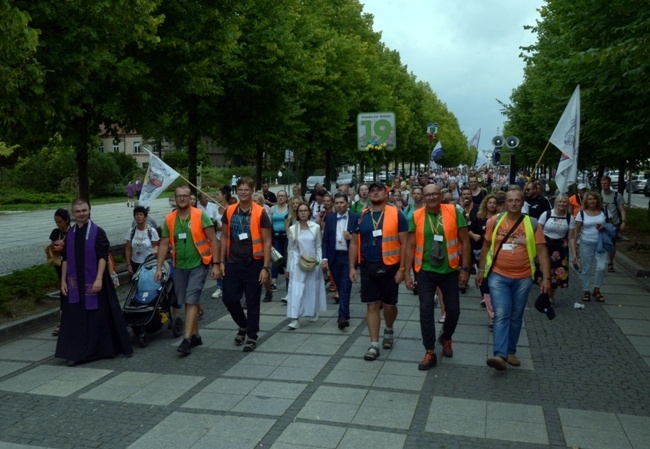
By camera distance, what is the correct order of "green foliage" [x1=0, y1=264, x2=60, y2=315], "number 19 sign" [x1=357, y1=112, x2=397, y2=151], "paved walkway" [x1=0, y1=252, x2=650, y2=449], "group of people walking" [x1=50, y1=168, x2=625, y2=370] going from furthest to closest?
"number 19 sign" [x1=357, y1=112, x2=397, y2=151] < "green foliage" [x1=0, y1=264, x2=60, y2=315] < "group of people walking" [x1=50, y1=168, x2=625, y2=370] < "paved walkway" [x1=0, y1=252, x2=650, y2=449]

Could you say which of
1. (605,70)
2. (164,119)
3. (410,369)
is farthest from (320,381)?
(164,119)

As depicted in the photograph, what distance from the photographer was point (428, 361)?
280 inches

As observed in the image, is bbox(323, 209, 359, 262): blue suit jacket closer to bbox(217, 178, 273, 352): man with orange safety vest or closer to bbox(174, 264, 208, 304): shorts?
bbox(217, 178, 273, 352): man with orange safety vest

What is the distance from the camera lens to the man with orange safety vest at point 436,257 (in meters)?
7.09

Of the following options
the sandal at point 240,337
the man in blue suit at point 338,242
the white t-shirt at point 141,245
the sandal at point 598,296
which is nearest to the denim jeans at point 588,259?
the sandal at point 598,296

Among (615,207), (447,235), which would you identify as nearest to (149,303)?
(447,235)

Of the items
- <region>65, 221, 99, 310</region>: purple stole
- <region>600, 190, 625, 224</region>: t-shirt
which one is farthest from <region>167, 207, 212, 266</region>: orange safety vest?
<region>600, 190, 625, 224</region>: t-shirt

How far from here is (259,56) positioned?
1692 cm

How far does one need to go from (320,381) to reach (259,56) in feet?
38.4

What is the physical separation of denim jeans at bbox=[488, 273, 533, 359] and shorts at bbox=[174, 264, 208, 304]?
3193 millimetres

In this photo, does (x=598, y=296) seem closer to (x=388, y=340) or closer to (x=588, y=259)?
(x=588, y=259)

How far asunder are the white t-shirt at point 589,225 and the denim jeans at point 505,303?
4.05m

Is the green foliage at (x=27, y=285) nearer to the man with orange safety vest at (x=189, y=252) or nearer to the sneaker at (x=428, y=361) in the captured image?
the man with orange safety vest at (x=189, y=252)

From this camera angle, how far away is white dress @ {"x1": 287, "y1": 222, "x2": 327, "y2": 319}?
364 inches
